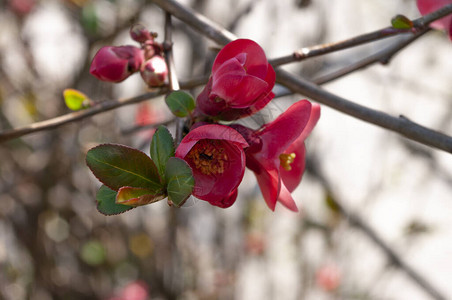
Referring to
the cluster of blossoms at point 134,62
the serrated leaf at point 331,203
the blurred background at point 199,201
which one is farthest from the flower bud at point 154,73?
the serrated leaf at point 331,203

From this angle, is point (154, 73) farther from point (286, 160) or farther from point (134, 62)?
point (286, 160)

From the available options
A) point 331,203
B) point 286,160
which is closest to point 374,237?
point 331,203

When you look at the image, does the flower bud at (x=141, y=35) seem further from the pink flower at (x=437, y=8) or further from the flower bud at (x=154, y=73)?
the pink flower at (x=437, y=8)

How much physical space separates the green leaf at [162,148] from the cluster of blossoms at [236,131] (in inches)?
0.4

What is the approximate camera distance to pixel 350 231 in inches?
77.9

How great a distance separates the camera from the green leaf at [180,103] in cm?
50

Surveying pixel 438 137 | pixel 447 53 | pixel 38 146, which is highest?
pixel 438 137

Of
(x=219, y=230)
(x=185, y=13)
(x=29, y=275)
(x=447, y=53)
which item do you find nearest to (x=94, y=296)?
(x=29, y=275)

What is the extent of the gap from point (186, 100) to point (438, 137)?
29cm

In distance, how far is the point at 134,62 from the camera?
25.2 inches

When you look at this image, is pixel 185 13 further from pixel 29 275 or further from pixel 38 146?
pixel 29 275

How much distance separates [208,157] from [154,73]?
0.15 metres

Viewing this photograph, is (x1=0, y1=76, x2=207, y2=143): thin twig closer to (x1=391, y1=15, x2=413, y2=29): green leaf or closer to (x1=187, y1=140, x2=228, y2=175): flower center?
(x1=187, y1=140, x2=228, y2=175): flower center

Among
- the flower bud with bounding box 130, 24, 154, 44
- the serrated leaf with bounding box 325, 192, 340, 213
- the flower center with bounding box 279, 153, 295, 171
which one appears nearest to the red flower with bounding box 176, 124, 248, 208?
the flower center with bounding box 279, 153, 295, 171
